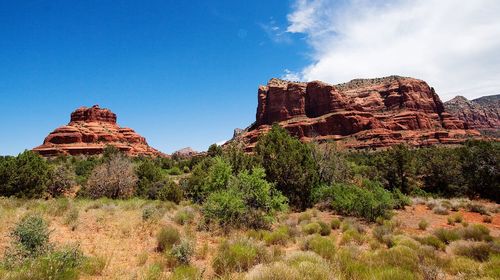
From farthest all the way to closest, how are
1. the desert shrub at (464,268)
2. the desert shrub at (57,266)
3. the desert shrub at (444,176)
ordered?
the desert shrub at (444,176) < the desert shrub at (464,268) < the desert shrub at (57,266)

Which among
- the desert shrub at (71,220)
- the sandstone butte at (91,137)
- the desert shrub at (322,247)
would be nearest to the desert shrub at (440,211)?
the desert shrub at (322,247)

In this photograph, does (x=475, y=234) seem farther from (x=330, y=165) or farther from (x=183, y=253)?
(x=330, y=165)

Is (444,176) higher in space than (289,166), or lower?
lower

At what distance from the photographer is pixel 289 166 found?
71.6 ft

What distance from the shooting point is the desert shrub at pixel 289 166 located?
21.9 meters

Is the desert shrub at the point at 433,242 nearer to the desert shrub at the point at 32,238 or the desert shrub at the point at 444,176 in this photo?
the desert shrub at the point at 32,238

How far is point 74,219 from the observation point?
40.3 ft

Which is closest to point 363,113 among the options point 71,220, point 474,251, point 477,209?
point 477,209

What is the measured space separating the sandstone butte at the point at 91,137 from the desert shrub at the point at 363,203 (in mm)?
88118

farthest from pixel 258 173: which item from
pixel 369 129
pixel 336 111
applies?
pixel 336 111

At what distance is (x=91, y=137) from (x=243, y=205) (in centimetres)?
10464

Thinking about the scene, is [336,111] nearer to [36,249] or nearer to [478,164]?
[478,164]

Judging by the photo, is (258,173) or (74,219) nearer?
(74,219)

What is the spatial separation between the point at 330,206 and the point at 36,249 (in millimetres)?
18852
